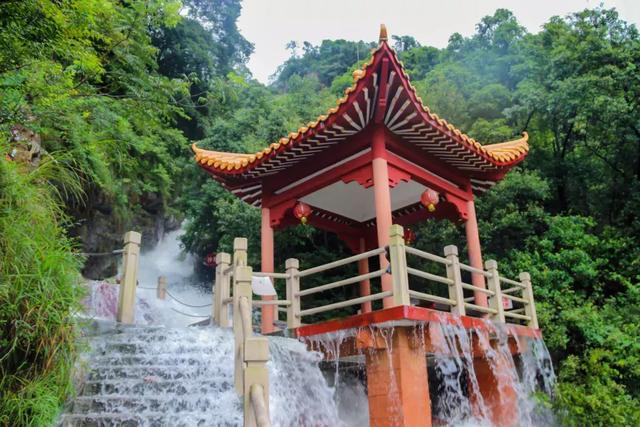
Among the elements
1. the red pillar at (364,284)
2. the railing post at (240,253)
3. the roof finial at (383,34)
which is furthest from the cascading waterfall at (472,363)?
→ the roof finial at (383,34)

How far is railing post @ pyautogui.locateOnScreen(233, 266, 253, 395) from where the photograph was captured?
4.40m

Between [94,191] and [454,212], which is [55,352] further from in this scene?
[94,191]

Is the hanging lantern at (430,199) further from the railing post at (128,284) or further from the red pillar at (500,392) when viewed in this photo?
the railing post at (128,284)

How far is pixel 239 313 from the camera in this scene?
4.58m

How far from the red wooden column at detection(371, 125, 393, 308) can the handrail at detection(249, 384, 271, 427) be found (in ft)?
9.61

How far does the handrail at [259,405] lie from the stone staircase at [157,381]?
1588mm

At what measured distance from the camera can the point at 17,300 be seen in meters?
4.18

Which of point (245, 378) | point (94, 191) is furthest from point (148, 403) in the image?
point (94, 191)

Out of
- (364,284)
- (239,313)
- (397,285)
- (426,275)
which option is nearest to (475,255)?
(364,284)

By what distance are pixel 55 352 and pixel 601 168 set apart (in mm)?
12277

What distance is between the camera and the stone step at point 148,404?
4.75 m

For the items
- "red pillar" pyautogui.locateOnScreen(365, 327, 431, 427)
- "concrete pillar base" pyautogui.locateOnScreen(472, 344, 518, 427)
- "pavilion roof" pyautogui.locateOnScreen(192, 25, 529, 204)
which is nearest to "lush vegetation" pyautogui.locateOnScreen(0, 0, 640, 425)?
"concrete pillar base" pyautogui.locateOnScreen(472, 344, 518, 427)

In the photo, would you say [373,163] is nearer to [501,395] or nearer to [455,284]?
[455,284]

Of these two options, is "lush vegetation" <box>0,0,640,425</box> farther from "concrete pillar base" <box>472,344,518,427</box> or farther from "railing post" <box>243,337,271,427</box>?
"railing post" <box>243,337,271,427</box>
